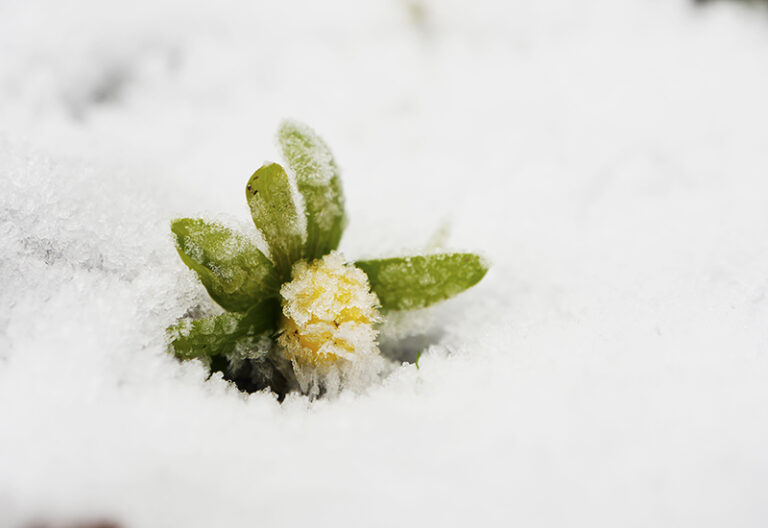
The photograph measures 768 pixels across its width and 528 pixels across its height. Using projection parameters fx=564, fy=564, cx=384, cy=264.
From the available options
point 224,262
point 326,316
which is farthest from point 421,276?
point 224,262

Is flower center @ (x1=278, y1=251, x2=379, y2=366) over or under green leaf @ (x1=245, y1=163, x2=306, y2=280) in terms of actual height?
under

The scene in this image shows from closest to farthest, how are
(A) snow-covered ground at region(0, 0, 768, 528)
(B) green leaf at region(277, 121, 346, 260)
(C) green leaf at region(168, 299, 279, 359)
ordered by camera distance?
(A) snow-covered ground at region(0, 0, 768, 528) → (C) green leaf at region(168, 299, 279, 359) → (B) green leaf at region(277, 121, 346, 260)

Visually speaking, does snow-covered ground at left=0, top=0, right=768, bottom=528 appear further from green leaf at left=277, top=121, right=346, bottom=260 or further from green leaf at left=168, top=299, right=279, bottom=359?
green leaf at left=277, top=121, right=346, bottom=260

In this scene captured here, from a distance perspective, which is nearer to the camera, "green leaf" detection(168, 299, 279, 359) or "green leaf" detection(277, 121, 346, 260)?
"green leaf" detection(168, 299, 279, 359)

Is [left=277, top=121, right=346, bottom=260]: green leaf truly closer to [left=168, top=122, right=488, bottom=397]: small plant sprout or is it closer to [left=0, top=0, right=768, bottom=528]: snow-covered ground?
[left=168, top=122, right=488, bottom=397]: small plant sprout

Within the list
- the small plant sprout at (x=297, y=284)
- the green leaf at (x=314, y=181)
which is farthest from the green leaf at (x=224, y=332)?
the green leaf at (x=314, y=181)

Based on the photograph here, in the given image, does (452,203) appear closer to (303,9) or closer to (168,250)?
(168,250)

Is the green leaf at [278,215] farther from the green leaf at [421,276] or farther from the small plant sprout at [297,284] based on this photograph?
the green leaf at [421,276]

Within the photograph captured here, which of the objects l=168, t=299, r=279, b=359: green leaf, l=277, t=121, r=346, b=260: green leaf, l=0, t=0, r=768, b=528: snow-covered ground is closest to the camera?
l=0, t=0, r=768, b=528: snow-covered ground

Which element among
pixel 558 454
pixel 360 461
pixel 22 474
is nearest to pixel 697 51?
pixel 558 454

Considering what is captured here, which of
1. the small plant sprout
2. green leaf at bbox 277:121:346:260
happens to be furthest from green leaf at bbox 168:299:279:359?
green leaf at bbox 277:121:346:260
